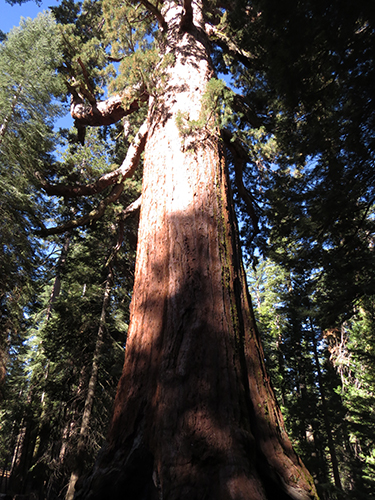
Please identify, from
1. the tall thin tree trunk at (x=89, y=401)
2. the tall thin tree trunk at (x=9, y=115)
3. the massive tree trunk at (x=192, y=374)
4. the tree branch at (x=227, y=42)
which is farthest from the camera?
the tall thin tree trunk at (x=9, y=115)

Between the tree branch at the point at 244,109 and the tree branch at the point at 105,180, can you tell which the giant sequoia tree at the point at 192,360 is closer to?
the tree branch at the point at 105,180

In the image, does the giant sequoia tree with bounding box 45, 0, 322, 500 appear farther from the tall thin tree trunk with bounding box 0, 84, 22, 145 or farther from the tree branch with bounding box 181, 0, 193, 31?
the tall thin tree trunk with bounding box 0, 84, 22, 145

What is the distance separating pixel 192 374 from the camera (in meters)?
1.88

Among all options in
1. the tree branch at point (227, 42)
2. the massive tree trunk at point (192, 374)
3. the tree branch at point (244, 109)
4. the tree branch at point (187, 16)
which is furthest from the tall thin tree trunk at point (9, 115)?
the massive tree trunk at point (192, 374)

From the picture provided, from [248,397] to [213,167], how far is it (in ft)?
6.81

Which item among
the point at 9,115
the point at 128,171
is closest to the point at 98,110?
the point at 128,171

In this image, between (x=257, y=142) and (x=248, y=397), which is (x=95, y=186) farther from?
(x=248, y=397)

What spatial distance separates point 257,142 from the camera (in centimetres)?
610

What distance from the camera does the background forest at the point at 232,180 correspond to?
445cm

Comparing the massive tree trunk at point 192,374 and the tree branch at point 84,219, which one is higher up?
the tree branch at point 84,219

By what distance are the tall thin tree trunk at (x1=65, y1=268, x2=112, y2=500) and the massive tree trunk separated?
5.91 metres

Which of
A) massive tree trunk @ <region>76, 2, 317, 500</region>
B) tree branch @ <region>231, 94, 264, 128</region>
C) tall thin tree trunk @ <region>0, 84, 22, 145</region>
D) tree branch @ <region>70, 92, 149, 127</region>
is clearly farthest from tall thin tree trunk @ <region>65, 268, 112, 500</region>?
massive tree trunk @ <region>76, 2, 317, 500</region>

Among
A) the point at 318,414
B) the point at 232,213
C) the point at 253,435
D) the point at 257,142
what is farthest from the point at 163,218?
the point at 318,414

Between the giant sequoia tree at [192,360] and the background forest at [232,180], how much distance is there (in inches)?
37.5
